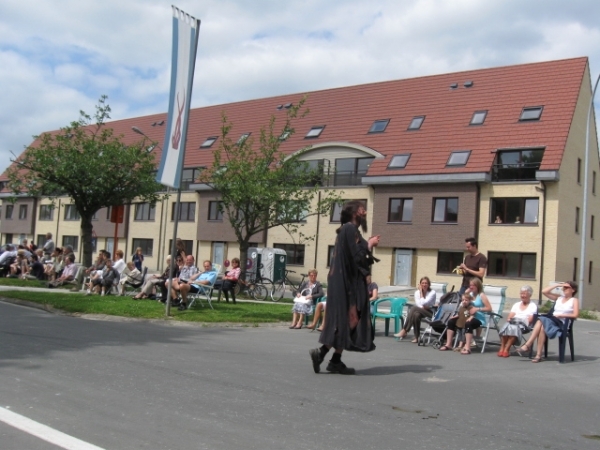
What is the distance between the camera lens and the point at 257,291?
26016 mm

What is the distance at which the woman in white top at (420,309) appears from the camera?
1320cm

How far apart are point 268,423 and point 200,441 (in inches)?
29.6

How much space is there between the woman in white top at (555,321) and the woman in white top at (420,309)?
227 centimetres

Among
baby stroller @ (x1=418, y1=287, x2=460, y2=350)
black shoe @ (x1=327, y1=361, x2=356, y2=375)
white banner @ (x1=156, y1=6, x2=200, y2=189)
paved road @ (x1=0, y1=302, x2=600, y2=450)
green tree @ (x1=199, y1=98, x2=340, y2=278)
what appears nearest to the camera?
paved road @ (x1=0, y1=302, x2=600, y2=450)

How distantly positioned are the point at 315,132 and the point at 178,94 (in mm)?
29896

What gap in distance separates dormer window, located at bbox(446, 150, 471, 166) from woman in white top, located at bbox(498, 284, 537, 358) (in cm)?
2463

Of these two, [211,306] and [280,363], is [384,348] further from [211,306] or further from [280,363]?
[211,306]

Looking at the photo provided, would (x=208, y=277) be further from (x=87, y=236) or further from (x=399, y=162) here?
(x=399, y=162)

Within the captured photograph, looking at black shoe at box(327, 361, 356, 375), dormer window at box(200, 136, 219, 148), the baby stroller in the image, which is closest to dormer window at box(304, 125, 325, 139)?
dormer window at box(200, 136, 219, 148)

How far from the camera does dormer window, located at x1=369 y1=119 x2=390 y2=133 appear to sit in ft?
136

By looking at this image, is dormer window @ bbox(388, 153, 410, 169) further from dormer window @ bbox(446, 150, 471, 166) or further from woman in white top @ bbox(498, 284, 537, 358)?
woman in white top @ bbox(498, 284, 537, 358)

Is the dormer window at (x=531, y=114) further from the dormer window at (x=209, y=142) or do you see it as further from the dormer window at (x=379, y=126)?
the dormer window at (x=209, y=142)

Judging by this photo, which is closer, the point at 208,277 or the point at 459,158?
the point at 208,277

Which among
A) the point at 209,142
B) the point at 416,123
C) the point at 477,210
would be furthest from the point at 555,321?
the point at 209,142
